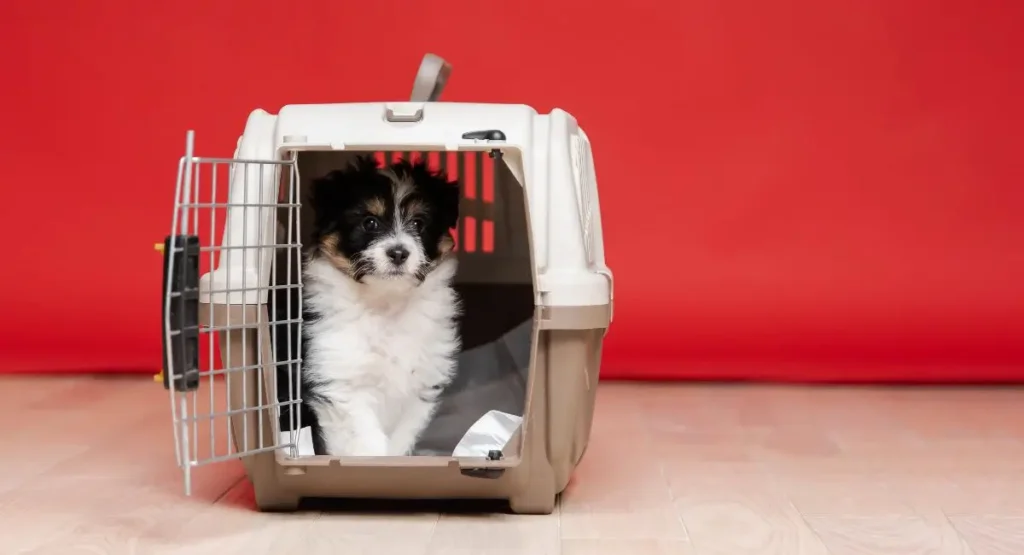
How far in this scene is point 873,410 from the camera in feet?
11.1

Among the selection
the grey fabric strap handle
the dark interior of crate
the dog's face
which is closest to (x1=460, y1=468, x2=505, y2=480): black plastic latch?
the dark interior of crate

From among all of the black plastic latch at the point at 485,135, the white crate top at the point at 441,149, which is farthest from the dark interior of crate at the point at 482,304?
the black plastic latch at the point at 485,135

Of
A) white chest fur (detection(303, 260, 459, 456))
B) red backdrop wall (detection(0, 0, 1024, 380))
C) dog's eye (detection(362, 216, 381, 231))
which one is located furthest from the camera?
red backdrop wall (detection(0, 0, 1024, 380))

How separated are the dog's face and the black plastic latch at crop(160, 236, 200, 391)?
0.57 meters

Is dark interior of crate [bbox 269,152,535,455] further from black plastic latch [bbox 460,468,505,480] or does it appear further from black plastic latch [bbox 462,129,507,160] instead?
black plastic latch [bbox 462,129,507,160]

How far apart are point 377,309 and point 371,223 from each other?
0.20 m

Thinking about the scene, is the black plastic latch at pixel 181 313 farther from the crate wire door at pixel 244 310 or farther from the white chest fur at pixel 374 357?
the white chest fur at pixel 374 357

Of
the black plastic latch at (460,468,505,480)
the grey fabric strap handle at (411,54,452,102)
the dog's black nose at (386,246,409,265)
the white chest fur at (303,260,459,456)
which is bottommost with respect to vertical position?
the black plastic latch at (460,468,505,480)

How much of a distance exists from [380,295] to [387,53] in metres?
1.49

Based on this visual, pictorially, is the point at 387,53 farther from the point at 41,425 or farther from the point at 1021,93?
the point at 1021,93

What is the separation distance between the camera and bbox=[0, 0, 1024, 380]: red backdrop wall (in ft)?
12.1

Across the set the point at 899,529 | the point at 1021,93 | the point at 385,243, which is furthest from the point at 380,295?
the point at 1021,93

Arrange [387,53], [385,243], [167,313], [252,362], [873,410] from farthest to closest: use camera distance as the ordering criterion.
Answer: [387,53] → [873,410] → [385,243] → [252,362] → [167,313]

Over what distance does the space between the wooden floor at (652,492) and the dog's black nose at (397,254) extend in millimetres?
556
